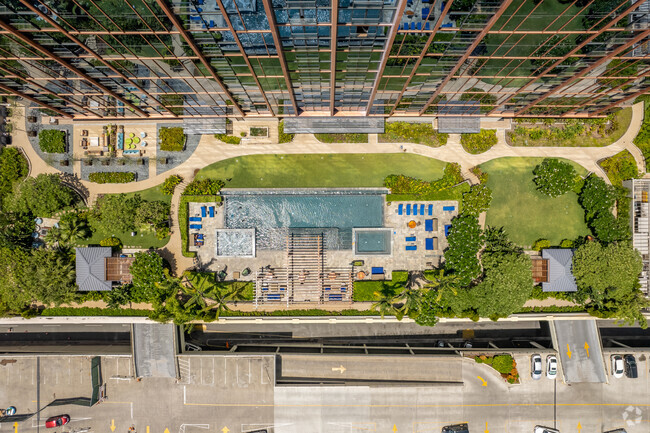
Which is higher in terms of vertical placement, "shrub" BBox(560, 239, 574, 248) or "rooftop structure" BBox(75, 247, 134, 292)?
"shrub" BBox(560, 239, 574, 248)

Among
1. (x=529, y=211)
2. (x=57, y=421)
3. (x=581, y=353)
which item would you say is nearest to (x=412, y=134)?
(x=529, y=211)

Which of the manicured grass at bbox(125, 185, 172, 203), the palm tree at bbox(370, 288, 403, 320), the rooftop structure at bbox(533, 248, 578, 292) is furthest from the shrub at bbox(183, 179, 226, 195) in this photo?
the rooftop structure at bbox(533, 248, 578, 292)

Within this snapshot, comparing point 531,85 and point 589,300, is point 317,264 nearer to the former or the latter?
point 531,85

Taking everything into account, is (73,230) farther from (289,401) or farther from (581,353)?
(581,353)

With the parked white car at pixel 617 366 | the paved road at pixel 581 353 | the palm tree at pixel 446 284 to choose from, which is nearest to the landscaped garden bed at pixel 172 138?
the palm tree at pixel 446 284

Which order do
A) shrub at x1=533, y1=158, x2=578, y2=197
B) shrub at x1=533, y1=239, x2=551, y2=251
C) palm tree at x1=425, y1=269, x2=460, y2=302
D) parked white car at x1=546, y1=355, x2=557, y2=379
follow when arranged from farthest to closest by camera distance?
shrub at x1=533, y1=239, x2=551, y2=251 < parked white car at x1=546, y1=355, x2=557, y2=379 < shrub at x1=533, y1=158, x2=578, y2=197 < palm tree at x1=425, y1=269, x2=460, y2=302

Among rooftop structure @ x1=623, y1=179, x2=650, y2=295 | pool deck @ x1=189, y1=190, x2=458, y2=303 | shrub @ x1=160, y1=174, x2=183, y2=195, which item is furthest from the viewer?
pool deck @ x1=189, y1=190, x2=458, y2=303

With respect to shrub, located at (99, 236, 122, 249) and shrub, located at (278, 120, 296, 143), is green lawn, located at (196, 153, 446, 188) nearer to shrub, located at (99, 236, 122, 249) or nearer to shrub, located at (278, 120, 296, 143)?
shrub, located at (278, 120, 296, 143)
